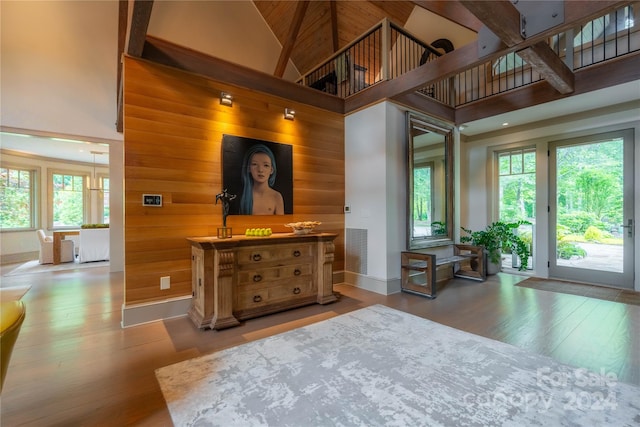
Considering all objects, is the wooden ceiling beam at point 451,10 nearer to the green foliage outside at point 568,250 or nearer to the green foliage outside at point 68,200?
the green foliage outside at point 568,250

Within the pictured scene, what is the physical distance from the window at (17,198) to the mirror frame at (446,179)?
31.5 feet

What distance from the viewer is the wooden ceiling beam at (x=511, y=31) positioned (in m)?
2.12

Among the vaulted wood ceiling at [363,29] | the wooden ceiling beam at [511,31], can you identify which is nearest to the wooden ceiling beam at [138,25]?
the vaulted wood ceiling at [363,29]

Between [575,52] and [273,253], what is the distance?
5.91 meters

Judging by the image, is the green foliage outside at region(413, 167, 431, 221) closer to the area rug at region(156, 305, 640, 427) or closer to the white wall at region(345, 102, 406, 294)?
the white wall at region(345, 102, 406, 294)

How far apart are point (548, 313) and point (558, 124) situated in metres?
3.44

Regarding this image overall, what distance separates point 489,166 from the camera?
5.79 m

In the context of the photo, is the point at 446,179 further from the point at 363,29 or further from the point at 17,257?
the point at 17,257

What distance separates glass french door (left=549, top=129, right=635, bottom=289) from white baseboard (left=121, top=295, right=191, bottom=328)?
6.05 metres

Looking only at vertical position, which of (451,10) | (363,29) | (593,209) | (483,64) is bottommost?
(593,209)

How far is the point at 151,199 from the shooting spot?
9.82 ft

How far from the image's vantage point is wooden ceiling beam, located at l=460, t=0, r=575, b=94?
2.12m

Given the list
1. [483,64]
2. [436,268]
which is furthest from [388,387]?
[483,64]

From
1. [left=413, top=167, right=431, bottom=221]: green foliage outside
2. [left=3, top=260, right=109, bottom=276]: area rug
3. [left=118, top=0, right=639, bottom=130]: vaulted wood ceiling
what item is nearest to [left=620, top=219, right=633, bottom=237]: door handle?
[left=118, top=0, right=639, bottom=130]: vaulted wood ceiling
